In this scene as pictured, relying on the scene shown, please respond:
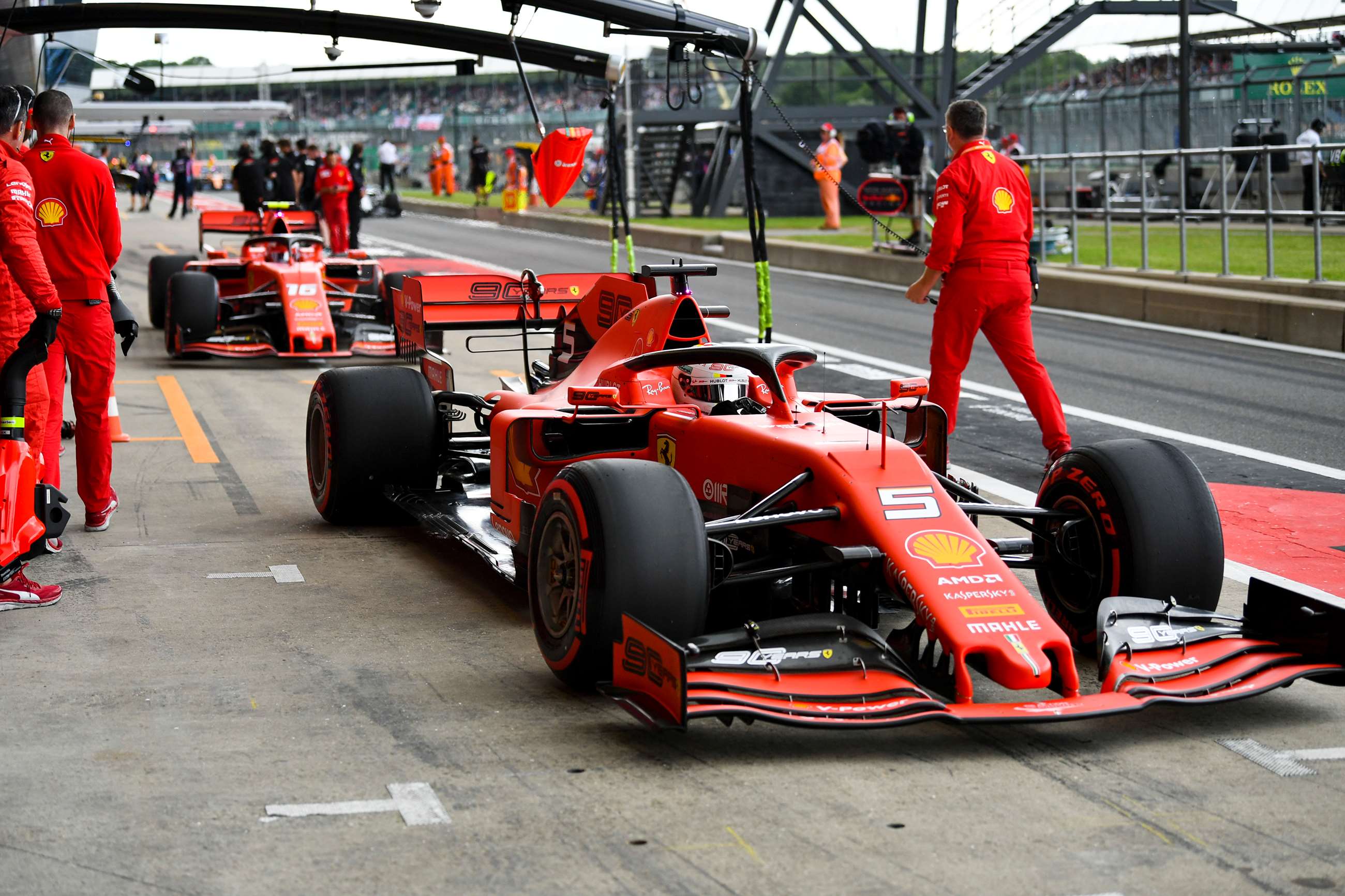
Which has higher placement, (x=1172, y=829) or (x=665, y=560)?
(x=665, y=560)

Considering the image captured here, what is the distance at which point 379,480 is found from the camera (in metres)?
7.72

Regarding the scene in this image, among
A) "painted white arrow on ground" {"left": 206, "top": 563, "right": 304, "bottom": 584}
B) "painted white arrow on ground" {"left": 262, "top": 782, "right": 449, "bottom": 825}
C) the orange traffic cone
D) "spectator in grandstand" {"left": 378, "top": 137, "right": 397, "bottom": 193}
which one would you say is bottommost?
"painted white arrow on ground" {"left": 262, "top": 782, "right": 449, "bottom": 825}

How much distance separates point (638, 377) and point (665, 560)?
1769mm

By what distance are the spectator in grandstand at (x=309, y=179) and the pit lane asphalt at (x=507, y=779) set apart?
71.8 feet

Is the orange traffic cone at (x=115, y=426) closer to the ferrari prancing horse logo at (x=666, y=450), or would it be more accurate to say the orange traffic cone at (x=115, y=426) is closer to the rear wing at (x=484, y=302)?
the rear wing at (x=484, y=302)

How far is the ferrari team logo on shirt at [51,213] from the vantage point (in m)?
7.86

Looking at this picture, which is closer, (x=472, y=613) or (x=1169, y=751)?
(x=1169, y=751)

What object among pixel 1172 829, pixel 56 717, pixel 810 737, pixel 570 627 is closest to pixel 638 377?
pixel 570 627

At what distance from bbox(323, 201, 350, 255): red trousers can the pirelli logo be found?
22.5m

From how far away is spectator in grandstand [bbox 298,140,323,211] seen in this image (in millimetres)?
27688

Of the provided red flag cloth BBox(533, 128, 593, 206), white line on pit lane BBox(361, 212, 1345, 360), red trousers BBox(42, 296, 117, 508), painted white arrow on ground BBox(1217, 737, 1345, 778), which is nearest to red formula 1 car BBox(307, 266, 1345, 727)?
painted white arrow on ground BBox(1217, 737, 1345, 778)

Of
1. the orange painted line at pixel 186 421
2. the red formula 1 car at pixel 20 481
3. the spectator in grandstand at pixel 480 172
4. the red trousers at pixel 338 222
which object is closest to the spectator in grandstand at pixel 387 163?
the spectator in grandstand at pixel 480 172

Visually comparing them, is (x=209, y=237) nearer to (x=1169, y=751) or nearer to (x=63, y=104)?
(x=63, y=104)

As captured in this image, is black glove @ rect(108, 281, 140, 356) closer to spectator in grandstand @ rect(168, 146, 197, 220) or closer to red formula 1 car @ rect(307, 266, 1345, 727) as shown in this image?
red formula 1 car @ rect(307, 266, 1345, 727)
